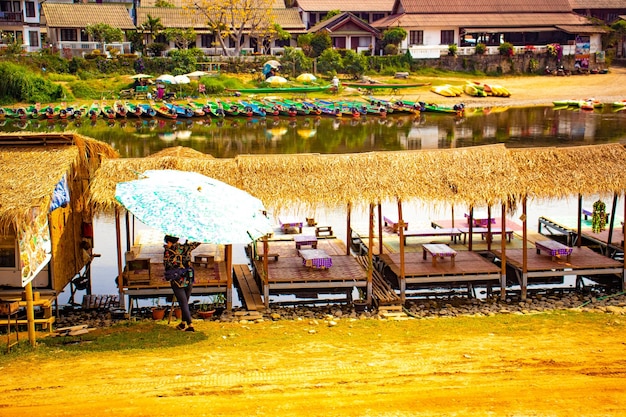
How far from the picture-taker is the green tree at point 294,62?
2454 inches

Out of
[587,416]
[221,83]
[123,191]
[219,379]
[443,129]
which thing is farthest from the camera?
[221,83]

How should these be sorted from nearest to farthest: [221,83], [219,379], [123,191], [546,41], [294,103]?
[219,379] → [123,191] → [294,103] → [221,83] → [546,41]

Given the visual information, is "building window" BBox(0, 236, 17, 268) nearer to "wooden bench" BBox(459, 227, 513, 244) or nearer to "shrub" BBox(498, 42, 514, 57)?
"wooden bench" BBox(459, 227, 513, 244)

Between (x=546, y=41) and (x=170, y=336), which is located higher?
(x=546, y=41)

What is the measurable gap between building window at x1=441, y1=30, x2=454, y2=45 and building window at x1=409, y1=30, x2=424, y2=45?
184 cm

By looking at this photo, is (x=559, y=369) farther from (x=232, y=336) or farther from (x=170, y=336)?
(x=170, y=336)

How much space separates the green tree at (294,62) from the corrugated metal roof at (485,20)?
38.2 feet

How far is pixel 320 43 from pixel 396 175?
51181 mm

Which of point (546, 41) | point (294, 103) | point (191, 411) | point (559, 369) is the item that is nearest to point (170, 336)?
point (191, 411)

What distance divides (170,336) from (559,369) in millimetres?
5992

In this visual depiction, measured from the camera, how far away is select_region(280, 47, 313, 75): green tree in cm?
6234

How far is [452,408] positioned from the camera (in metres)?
10.8

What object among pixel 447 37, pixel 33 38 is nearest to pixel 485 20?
pixel 447 37

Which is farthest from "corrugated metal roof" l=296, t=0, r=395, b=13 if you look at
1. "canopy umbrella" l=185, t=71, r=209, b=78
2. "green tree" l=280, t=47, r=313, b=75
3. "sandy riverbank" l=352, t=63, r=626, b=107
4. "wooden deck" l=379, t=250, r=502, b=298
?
"wooden deck" l=379, t=250, r=502, b=298
